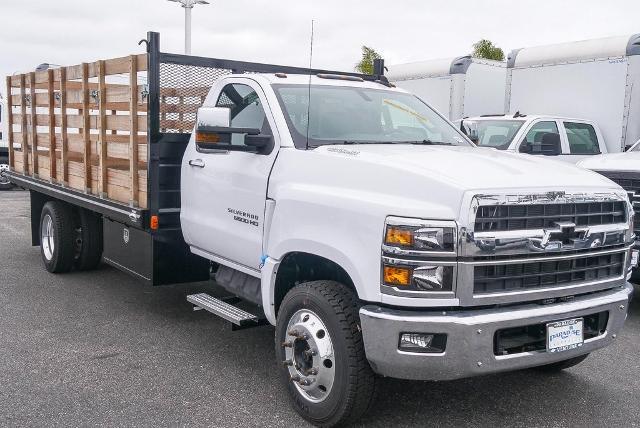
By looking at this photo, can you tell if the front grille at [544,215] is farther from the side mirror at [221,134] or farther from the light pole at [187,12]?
the light pole at [187,12]

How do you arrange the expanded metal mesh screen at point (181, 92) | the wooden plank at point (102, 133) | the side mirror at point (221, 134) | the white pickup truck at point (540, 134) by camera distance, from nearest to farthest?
the side mirror at point (221, 134) < the expanded metal mesh screen at point (181, 92) < the wooden plank at point (102, 133) < the white pickup truck at point (540, 134)

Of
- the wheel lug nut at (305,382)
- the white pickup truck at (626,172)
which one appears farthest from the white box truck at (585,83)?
the wheel lug nut at (305,382)

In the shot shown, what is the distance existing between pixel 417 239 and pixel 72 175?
491 cm

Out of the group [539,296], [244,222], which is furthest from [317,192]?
[539,296]

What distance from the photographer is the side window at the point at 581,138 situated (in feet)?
33.2

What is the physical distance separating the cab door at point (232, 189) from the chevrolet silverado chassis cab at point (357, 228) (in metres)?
0.02

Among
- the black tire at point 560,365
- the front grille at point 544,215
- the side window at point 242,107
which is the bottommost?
the black tire at point 560,365

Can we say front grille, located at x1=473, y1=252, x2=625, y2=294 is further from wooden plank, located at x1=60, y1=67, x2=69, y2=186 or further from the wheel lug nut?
wooden plank, located at x1=60, y1=67, x2=69, y2=186

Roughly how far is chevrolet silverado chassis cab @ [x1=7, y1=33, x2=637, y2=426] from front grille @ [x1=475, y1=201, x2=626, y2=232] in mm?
10

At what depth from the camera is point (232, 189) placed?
487 cm

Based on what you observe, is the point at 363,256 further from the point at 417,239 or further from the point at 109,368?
the point at 109,368

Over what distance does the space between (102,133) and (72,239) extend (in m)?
1.87

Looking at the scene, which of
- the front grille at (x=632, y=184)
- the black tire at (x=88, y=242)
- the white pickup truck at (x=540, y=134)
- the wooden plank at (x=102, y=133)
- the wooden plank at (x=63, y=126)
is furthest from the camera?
the white pickup truck at (x=540, y=134)

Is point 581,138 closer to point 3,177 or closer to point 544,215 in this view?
point 544,215
